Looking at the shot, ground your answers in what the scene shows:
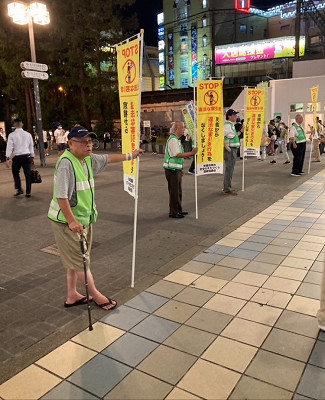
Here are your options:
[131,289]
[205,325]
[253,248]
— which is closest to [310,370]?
[205,325]

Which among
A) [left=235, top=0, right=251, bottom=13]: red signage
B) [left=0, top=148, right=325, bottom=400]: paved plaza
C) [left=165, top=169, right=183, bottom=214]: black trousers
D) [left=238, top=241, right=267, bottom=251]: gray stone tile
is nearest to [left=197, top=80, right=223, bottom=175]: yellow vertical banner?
[left=165, top=169, right=183, bottom=214]: black trousers

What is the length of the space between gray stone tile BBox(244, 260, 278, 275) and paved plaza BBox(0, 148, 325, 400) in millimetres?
13

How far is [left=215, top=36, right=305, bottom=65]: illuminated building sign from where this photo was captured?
3500 cm

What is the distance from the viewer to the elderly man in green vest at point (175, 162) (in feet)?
21.4

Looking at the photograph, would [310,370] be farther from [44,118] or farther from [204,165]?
[44,118]

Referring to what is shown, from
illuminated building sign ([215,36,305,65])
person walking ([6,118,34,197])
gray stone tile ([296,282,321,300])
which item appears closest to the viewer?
gray stone tile ([296,282,321,300])

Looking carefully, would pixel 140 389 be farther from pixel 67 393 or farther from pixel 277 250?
pixel 277 250

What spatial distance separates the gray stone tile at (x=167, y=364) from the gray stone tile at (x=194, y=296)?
82 centimetres

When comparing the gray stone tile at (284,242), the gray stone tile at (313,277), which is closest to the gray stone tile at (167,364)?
the gray stone tile at (313,277)

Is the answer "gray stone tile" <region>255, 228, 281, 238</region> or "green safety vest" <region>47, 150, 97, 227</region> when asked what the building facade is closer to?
"gray stone tile" <region>255, 228, 281, 238</region>

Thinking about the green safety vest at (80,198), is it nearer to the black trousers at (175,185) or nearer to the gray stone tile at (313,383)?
the gray stone tile at (313,383)

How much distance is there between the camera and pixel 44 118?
31.4 m

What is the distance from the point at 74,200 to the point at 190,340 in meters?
1.62

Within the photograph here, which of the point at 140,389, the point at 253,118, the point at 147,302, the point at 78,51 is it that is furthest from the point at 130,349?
the point at 78,51
